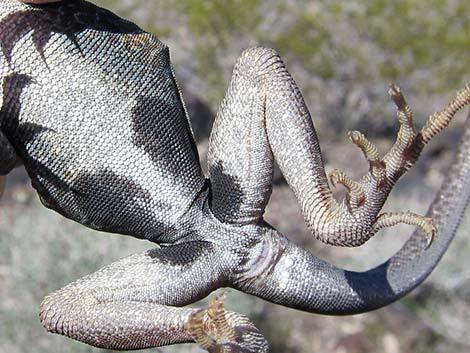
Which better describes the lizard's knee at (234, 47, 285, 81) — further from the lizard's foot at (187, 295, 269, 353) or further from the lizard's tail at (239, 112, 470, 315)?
the lizard's foot at (187, 295, 269, 353)

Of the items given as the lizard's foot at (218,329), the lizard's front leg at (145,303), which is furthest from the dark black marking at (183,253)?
the lizard's foot at (218,329)

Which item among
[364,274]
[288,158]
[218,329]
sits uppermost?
[288,158]

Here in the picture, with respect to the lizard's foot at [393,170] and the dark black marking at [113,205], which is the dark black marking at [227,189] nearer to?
the dark black marking at [113,205]

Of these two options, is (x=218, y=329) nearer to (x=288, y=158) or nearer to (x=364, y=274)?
(x=288, y=158)

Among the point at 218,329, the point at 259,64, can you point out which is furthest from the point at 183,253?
the point at 259,64

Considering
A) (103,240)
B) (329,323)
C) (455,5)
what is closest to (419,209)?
(329,323)

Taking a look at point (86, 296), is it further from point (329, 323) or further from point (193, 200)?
point (329, 323)

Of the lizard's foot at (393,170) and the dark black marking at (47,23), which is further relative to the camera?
the dark black marking at (47,23)
